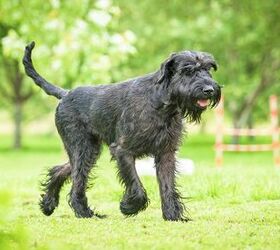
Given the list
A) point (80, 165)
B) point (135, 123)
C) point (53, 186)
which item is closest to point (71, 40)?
point (53, 186)

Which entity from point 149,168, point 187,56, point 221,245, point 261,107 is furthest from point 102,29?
point 261,107

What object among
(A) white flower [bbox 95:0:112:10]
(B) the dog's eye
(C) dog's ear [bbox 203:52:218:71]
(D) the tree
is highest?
(A) white flower [bbox 95:0:112:10]

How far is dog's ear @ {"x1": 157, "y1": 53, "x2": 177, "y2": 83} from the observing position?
6562mm

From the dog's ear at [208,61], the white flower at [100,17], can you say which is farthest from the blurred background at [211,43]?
the dog's ear at [208,61]

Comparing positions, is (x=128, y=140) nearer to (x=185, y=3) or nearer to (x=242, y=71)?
(x=185, y=3)

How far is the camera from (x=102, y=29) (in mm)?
18516

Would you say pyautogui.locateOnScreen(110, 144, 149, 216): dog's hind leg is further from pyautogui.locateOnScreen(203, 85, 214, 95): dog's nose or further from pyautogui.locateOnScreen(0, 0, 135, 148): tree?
pyautogui.locateOnScreen(0, 0, 135, 148): tree

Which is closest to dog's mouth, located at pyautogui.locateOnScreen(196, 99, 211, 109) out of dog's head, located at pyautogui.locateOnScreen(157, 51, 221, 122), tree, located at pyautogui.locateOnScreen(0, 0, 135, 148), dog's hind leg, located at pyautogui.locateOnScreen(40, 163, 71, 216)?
dog's head, located at pyautogui.locateOnScreen(157, 51, 221, 122)

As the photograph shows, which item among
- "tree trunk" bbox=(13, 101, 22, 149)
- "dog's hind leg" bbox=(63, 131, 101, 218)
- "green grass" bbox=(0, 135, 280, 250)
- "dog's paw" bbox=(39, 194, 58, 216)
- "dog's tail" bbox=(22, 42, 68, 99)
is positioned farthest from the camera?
"tree trunk" bbox=(13, 101, 22, 149)

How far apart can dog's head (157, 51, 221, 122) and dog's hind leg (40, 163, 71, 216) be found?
1.75m

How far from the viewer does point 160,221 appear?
21.8ft

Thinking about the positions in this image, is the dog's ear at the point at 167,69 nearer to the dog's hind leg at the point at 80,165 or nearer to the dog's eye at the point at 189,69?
the dog's eye at the point at 189,69

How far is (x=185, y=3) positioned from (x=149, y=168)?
20.3m

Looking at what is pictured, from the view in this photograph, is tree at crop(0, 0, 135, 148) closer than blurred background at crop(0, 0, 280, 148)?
Yes
